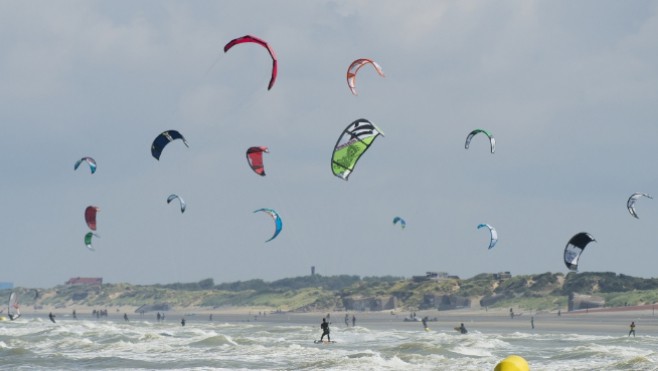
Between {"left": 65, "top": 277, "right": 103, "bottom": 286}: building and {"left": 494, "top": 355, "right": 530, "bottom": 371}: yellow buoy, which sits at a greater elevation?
{"left": 65, "top": 277, "right": 103, "bottom": 286}: building

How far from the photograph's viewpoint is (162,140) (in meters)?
36.1

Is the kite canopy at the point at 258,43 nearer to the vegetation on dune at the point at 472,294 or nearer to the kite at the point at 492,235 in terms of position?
the kite at the point at 492,235

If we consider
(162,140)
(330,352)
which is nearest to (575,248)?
(330,352)

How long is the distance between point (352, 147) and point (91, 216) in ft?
71.6

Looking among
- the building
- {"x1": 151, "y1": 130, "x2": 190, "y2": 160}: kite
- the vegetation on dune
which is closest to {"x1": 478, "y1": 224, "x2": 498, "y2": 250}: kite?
{"x1": 151, "y1": 130, "x2": 190, "y2": 160}: kite

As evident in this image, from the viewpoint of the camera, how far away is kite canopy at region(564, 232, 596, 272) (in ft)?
110

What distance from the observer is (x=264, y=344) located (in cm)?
3553

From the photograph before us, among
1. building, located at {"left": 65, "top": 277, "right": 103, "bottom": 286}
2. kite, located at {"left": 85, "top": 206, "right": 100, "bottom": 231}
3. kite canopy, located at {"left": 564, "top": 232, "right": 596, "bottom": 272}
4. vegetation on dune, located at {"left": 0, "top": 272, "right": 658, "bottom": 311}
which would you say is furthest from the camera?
building, located at {"left": 65, "top": 277, "right": 103, "bottom": 286}

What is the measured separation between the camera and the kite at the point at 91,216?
46188 mm

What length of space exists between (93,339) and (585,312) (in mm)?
38233

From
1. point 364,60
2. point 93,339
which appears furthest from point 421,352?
point 93,339

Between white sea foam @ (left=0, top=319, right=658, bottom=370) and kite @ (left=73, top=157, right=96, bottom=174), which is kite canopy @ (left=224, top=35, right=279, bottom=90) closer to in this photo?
white sea foam @ (left=0, top=319, right=658, bottom=370)

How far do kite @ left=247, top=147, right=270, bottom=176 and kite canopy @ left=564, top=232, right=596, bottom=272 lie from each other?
10.6 metres

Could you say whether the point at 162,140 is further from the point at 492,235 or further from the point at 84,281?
the point at 84,281
